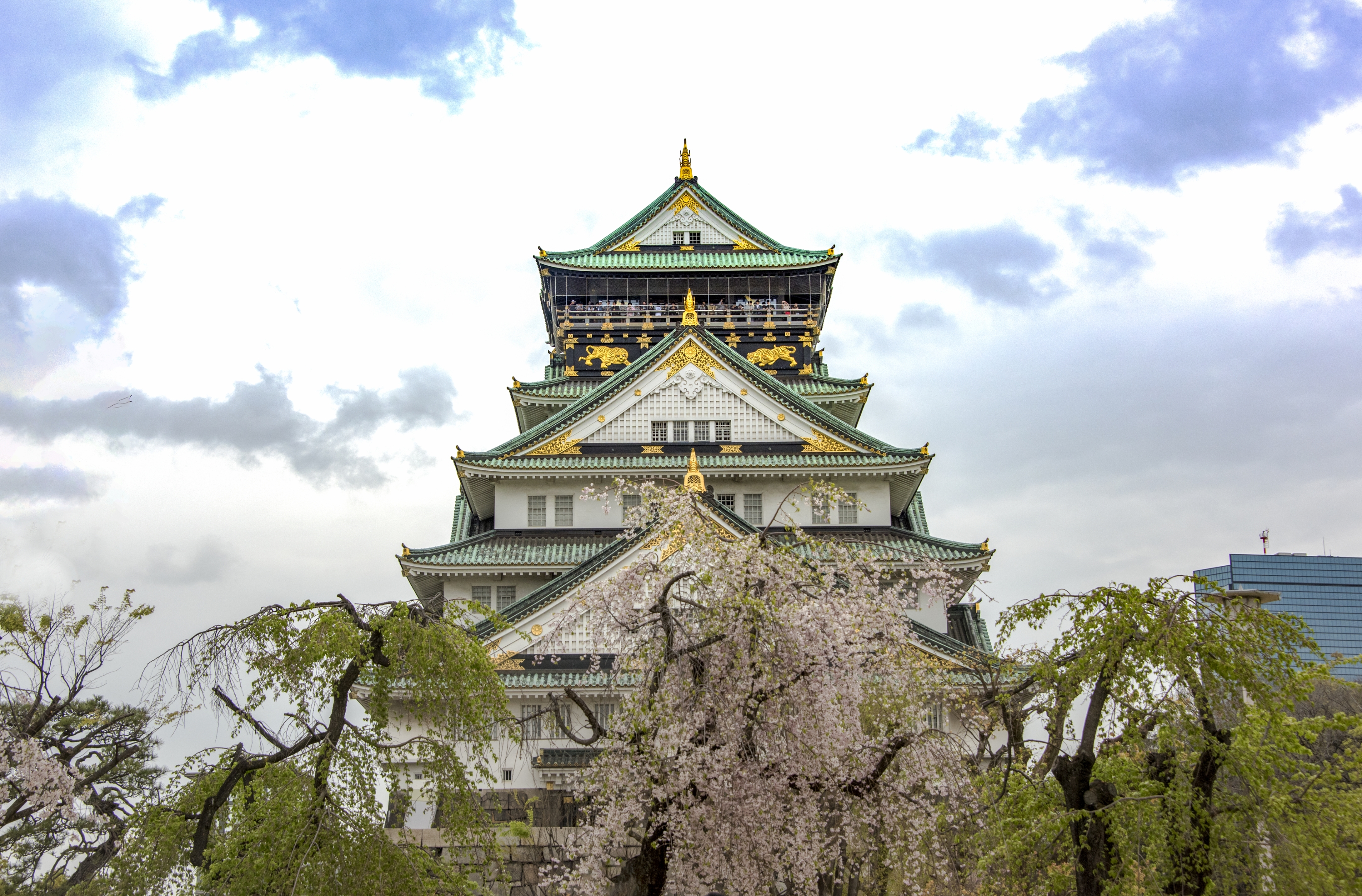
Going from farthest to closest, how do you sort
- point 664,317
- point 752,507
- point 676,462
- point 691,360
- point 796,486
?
point 664,317
point 691,360
point 752,507
point 796,486
point 676,462

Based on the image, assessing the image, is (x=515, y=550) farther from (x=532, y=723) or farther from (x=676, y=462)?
(x=532, y=723)

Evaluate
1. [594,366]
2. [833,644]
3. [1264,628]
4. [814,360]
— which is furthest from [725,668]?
[814,360]

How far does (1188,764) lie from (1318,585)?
137739 mm

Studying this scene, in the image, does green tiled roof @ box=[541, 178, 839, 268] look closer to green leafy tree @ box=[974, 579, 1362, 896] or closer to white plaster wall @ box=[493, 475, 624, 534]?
white plaster wall @ box=[493, 475, 624, 534]

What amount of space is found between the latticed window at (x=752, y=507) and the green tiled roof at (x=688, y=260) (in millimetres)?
10515

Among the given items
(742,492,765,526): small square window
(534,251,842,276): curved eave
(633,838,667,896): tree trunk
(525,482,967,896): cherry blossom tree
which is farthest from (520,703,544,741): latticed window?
(534,251,842,276): curved eave

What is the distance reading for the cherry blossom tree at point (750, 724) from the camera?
13.9m

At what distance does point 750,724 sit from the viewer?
45.9 ft

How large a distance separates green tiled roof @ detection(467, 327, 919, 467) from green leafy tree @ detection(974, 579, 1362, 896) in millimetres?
18144

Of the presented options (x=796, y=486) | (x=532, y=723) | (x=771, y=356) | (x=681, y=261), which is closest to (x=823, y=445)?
(x=796, y=486)

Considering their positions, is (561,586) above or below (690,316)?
below

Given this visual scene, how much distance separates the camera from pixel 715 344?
112ft

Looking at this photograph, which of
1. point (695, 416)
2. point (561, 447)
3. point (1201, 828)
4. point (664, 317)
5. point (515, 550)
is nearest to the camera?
point (1201, 828)

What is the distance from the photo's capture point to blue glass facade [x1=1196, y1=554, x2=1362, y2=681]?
12850 cm
